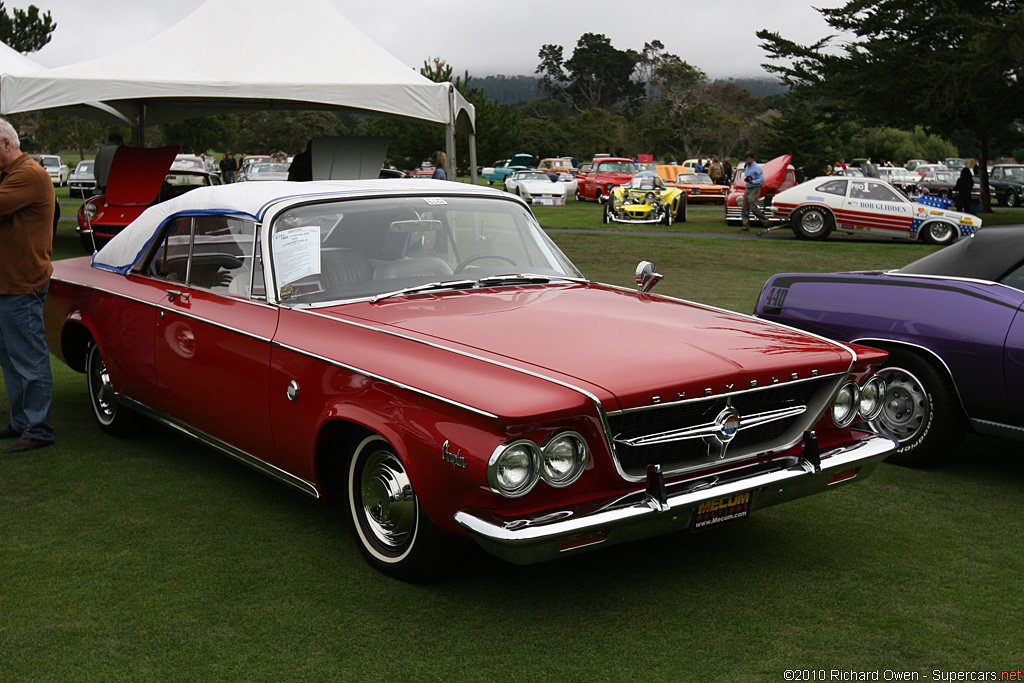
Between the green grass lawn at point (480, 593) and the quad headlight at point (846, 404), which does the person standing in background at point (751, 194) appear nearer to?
the green grass lawn at point (480, 593)

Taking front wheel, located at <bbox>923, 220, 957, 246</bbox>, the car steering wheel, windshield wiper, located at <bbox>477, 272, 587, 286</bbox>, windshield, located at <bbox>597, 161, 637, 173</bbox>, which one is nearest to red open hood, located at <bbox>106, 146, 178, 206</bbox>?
the car steering wheel

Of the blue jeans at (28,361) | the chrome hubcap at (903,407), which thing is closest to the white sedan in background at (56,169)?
the blue jeans at (28,361)

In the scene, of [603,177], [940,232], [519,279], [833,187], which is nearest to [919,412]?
[519,279]

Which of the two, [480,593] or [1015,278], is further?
[1015,278]

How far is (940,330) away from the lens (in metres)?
5.12

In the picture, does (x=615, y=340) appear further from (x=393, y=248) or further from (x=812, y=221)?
(x=812, y=221)

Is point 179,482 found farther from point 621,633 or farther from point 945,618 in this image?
point 945,618

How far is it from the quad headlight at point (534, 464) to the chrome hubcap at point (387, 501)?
53 centimetres

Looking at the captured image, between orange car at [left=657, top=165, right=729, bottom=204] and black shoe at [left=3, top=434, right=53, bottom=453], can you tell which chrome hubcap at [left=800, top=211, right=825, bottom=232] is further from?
black shoe at [left=3, top=434, right=53, bottom=453]

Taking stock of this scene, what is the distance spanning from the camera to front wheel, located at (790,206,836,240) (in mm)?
21391

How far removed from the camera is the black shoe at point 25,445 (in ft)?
18.1

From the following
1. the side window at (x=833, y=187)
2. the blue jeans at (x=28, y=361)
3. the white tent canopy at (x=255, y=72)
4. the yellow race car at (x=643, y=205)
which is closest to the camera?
the blue jeans at (x=28, y=361)

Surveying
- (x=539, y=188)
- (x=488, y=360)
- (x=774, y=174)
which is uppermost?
(x=774, y=174)

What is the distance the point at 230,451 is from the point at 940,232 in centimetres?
1934
